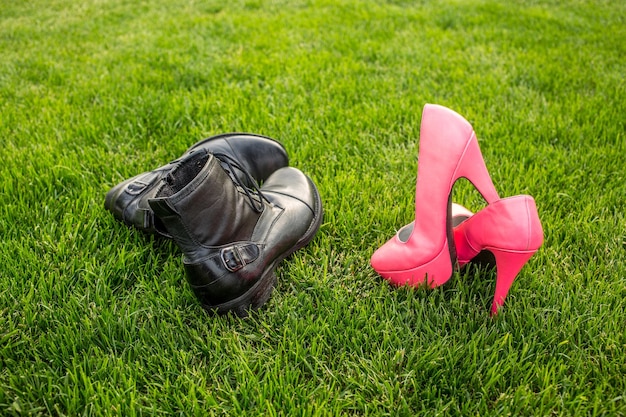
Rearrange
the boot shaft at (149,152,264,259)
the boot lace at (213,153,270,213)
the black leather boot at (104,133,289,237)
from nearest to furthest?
the boot shaft at (149,152,264,259) → the boot lace at (213,153,270,213) → the black leather boot at (104,133,289,237)

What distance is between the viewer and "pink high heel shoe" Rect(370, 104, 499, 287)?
1.38m

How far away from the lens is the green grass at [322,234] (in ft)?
4.23

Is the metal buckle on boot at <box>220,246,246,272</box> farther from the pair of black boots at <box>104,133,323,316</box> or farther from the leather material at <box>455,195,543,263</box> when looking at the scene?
the leather material at <box>455,195,543,263</box>

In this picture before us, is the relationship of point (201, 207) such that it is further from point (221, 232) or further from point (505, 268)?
point (505, 268)

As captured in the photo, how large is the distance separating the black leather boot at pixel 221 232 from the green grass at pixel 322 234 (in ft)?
0.28

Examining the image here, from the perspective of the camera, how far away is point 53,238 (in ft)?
5.87

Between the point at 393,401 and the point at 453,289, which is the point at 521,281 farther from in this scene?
the point at 393,401

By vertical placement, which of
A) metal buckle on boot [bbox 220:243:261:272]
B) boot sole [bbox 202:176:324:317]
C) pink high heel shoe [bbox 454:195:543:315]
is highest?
pink high heel shoe [bbox 454:195:543:315]

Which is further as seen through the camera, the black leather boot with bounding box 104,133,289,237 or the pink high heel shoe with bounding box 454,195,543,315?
the black leather boot with bounding box 104,133,289,237

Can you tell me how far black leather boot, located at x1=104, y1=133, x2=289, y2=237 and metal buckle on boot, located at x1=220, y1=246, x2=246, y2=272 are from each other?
28 cm

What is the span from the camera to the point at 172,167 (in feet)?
5.84

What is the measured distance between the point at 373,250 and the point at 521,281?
527 mm

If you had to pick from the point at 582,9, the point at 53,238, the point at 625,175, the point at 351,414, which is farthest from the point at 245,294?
the point at 582,9

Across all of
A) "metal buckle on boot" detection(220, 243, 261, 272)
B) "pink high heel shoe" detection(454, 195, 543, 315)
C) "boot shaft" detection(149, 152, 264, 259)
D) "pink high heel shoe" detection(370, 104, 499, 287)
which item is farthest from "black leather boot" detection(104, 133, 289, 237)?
"pink high heel shoe" detection(454, 195, 543, 315)
